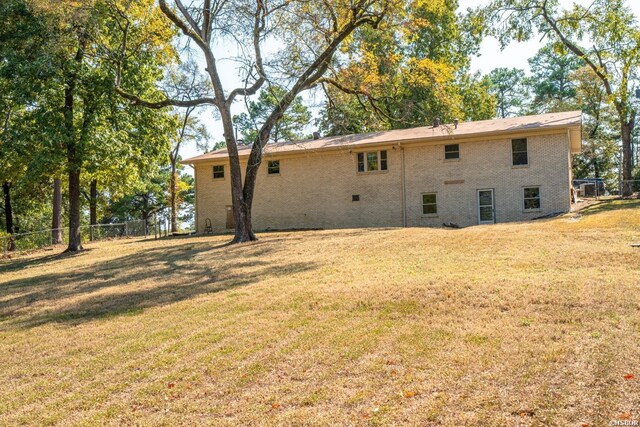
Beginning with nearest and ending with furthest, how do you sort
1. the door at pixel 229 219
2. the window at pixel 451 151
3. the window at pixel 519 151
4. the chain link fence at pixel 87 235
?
the window at pixel 519 151, the window at pixel 451 151, the chain link fence at pixel 87 235, the door at pixel 229 219

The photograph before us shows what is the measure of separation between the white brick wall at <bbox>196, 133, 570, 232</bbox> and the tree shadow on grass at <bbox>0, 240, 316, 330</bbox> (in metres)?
9.38

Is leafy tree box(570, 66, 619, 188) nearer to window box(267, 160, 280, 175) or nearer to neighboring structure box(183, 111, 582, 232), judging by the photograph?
neighboring structure box(183, 111, 582, 232)

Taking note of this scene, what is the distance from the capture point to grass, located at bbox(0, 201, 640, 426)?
4.41 m

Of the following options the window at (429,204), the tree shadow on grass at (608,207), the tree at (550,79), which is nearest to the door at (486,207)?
the window at (429,204)

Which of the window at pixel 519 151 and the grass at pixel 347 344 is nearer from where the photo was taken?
the grass at pixel 347 344

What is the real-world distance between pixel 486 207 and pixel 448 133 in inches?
160

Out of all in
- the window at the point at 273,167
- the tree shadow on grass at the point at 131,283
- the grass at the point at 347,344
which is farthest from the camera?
the window at the point at 273,167

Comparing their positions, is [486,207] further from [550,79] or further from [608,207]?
→ [550,79]

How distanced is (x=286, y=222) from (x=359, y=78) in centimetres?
1003

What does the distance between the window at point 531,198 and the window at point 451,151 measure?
3.44 meters

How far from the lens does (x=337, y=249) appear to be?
14.8 metres

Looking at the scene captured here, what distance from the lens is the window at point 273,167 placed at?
88.9ft

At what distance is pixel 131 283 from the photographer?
472 inches

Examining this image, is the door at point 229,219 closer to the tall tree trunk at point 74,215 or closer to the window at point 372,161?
the window at point 372,161
